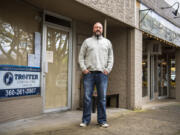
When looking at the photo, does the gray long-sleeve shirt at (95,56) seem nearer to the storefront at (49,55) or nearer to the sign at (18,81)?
the storefront at (49,55)

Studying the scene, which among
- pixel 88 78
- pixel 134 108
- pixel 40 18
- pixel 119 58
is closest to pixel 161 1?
pixel 119 58

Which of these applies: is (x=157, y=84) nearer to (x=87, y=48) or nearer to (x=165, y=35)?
(x=165, y=35)

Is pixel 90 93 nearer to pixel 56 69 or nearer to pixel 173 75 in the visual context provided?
pixel 56 69

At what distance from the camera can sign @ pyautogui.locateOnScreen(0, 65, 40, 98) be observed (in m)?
4.21

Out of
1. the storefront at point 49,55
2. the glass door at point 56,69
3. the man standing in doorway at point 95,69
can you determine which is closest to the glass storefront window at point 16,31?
the storefront at point 49,55

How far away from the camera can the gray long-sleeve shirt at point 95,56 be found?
3.94m

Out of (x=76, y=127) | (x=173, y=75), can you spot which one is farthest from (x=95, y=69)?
(x=173, y=75)

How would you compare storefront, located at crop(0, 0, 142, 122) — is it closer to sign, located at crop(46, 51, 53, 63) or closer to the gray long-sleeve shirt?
sign, located at crop(46, 51, 53, 63)

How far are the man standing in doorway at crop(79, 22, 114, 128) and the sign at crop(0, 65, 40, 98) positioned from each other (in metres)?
1.42

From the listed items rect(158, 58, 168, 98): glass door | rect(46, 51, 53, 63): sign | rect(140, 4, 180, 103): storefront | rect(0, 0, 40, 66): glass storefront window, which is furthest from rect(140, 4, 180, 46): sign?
rect(0, 0, 40, 66): glass storefront window

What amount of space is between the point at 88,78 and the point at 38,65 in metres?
1.56

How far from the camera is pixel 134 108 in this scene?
6.29 m

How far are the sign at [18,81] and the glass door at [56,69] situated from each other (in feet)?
1.38

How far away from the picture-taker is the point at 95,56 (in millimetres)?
3934
